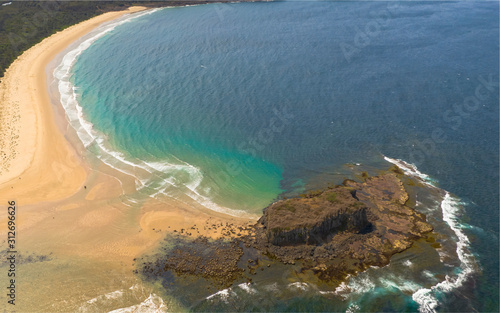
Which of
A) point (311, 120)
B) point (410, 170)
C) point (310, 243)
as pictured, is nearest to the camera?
point (310, 243)

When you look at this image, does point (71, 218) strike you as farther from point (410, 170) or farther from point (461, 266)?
point (410, 170)

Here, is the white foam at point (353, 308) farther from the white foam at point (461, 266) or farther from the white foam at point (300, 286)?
the white foam at point (461, 266)

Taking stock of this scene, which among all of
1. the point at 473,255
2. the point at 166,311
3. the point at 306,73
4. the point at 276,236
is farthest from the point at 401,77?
the point at 166,311

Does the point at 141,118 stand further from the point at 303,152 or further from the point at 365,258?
the point at 365,258

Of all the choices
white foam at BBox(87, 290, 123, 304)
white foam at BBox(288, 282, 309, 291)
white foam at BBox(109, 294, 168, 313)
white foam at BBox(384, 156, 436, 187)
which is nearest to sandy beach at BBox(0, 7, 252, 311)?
white foam at BBox(87, 290, 123, 304)

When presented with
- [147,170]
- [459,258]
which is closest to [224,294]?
[147,170]
